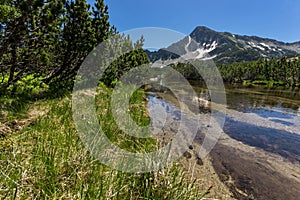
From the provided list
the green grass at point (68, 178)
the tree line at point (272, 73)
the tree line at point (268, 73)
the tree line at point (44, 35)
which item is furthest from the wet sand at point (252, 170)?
the tree line at point (272, 73)

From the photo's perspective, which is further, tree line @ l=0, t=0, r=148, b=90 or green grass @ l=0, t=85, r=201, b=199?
tree line @ l=0, t=0, r=148, b=90

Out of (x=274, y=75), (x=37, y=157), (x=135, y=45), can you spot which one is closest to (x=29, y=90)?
(x=37, y=157)

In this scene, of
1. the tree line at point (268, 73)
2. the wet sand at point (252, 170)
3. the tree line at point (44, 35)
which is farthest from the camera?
the tree line at point (268, 73)

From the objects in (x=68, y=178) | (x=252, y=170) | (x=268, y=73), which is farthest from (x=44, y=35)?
(x=268, y=73)

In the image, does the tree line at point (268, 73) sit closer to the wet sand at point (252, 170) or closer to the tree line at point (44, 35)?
the tree line at point (44, 35)

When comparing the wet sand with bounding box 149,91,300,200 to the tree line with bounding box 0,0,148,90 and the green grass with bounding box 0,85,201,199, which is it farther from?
the tree line with bounding box 0,0,148,90

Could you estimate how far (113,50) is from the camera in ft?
74.7

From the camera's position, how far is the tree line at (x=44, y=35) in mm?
6402

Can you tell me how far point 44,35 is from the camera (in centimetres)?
799

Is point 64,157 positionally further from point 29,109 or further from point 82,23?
point 82,23

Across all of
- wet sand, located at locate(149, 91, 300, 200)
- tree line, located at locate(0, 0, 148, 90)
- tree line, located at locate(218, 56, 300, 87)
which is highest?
tree line, located at locate(218, 56, 300, 87)

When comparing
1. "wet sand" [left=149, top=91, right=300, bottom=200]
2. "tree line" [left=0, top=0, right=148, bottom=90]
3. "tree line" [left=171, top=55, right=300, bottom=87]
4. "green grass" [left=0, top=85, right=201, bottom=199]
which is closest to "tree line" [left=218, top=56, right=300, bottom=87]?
"tree line" [left=171, top=55, right=300, bottom=87]

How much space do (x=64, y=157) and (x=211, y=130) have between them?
8.43 metres

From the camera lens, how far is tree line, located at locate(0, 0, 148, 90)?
6402 mm
